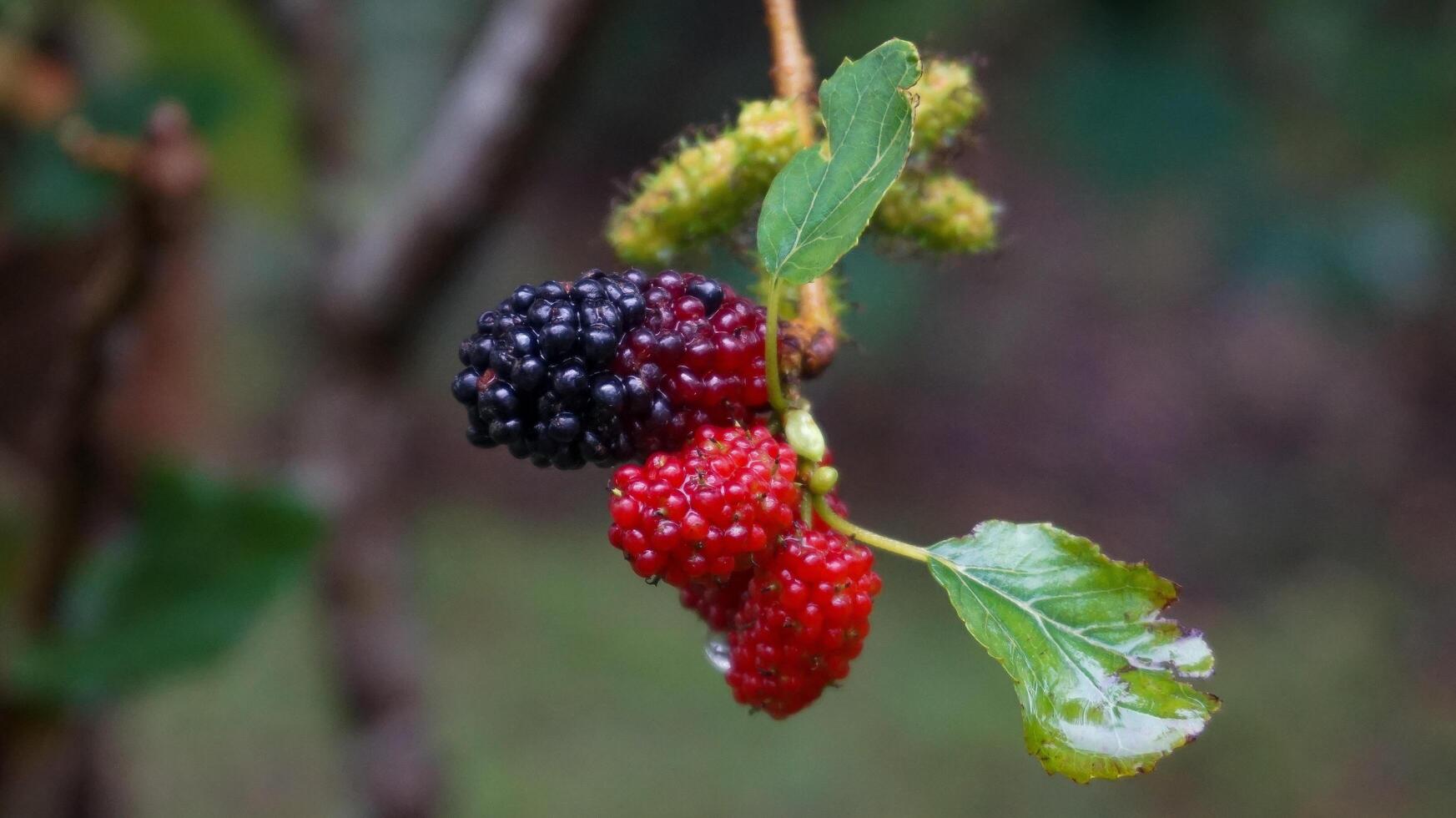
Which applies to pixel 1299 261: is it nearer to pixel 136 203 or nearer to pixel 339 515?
pixel 339 515

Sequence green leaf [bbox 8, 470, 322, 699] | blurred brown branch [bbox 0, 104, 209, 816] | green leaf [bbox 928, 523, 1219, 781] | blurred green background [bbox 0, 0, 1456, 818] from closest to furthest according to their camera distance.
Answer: green leaf [bbox 928, 523, 1219, 781] → blurred brown branch [bbox 0, 104, 209, 816] → green leaf [bbox 8, 470, 322, 699] → blurred green background [bbox 0, 0, 1456, 818]

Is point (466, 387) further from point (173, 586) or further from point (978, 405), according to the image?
point (978, 405)

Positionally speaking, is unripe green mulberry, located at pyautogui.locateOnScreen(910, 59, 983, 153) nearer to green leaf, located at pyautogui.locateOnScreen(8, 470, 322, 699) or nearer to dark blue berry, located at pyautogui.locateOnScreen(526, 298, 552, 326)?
dark blue berry, located at pyautogui.locateOnScreen(526, 298, 552, 326)

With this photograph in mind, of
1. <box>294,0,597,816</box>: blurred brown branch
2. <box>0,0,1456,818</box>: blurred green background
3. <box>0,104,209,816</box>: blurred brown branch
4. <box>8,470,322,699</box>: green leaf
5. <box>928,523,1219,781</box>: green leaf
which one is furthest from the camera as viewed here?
<box>0,0,1456,818</box>: blurred green background

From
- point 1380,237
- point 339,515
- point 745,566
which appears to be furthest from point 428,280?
point 1380,237

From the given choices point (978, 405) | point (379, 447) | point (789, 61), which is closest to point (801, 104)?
point (789, 61)

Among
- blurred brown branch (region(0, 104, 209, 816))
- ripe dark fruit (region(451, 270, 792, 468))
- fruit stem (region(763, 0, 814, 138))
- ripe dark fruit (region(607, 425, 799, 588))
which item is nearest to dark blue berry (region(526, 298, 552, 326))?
ripe dark fruit (region(451, 270, 792, 468))

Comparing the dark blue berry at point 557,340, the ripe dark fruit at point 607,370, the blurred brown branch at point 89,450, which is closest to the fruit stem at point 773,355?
the ripe dark fruit at point 607,370
